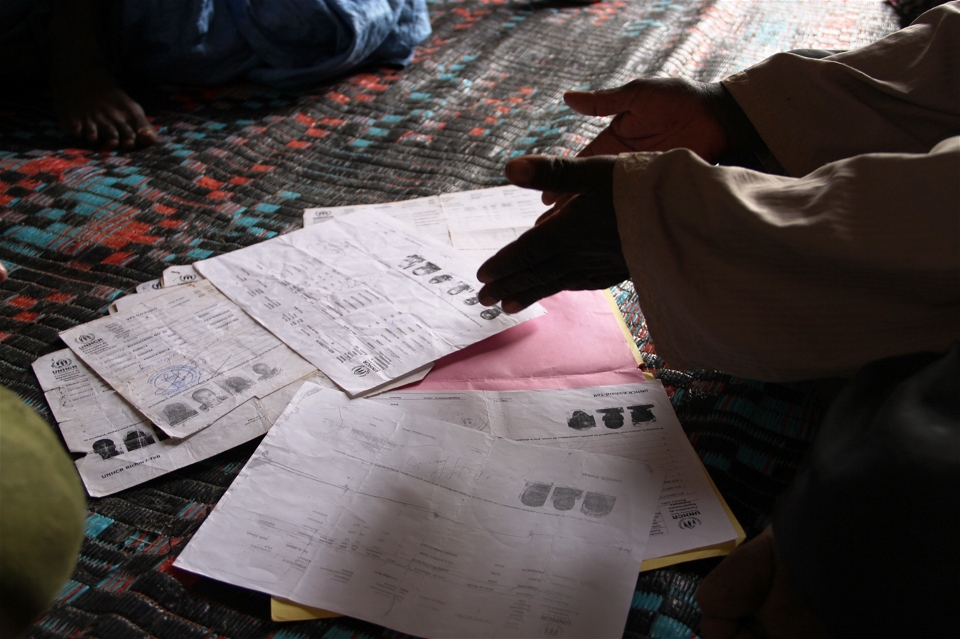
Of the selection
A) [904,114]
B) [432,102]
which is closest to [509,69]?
[432,102]

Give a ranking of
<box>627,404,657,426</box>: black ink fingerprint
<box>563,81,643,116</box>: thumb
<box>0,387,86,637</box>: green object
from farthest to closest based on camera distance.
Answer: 1. <box>563,81,643,116</box>: thumb
2. <box>627,404,657,426</box>: black ink fingerprint
3. <box>0,387,86,637</box>: green object

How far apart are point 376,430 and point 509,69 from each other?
1.06 meters

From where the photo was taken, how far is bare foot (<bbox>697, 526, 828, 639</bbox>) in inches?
19.4

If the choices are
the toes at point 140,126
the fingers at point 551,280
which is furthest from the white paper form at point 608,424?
the toes at point 140,126

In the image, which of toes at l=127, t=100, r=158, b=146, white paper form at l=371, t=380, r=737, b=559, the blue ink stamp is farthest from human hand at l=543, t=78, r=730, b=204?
toes at l=127, t=100, r=158, b=146

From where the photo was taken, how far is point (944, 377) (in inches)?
18.2

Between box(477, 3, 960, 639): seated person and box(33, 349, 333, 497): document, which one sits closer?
box(477, 3, 960, 639): seated person

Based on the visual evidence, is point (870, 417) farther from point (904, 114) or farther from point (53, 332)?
point (53, 332)

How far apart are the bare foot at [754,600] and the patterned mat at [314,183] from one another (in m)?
0.03

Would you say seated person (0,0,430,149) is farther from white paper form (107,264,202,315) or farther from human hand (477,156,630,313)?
human hand (477,156,630,313)

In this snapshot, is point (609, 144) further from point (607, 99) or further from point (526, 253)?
point (526, 253)

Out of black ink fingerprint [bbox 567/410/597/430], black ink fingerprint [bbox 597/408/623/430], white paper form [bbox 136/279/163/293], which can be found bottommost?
black ink fingerprint [bbox 597/408/623/430]

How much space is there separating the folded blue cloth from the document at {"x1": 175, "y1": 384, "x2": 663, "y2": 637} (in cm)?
93

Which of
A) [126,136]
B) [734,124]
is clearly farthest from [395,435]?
[126,136]
